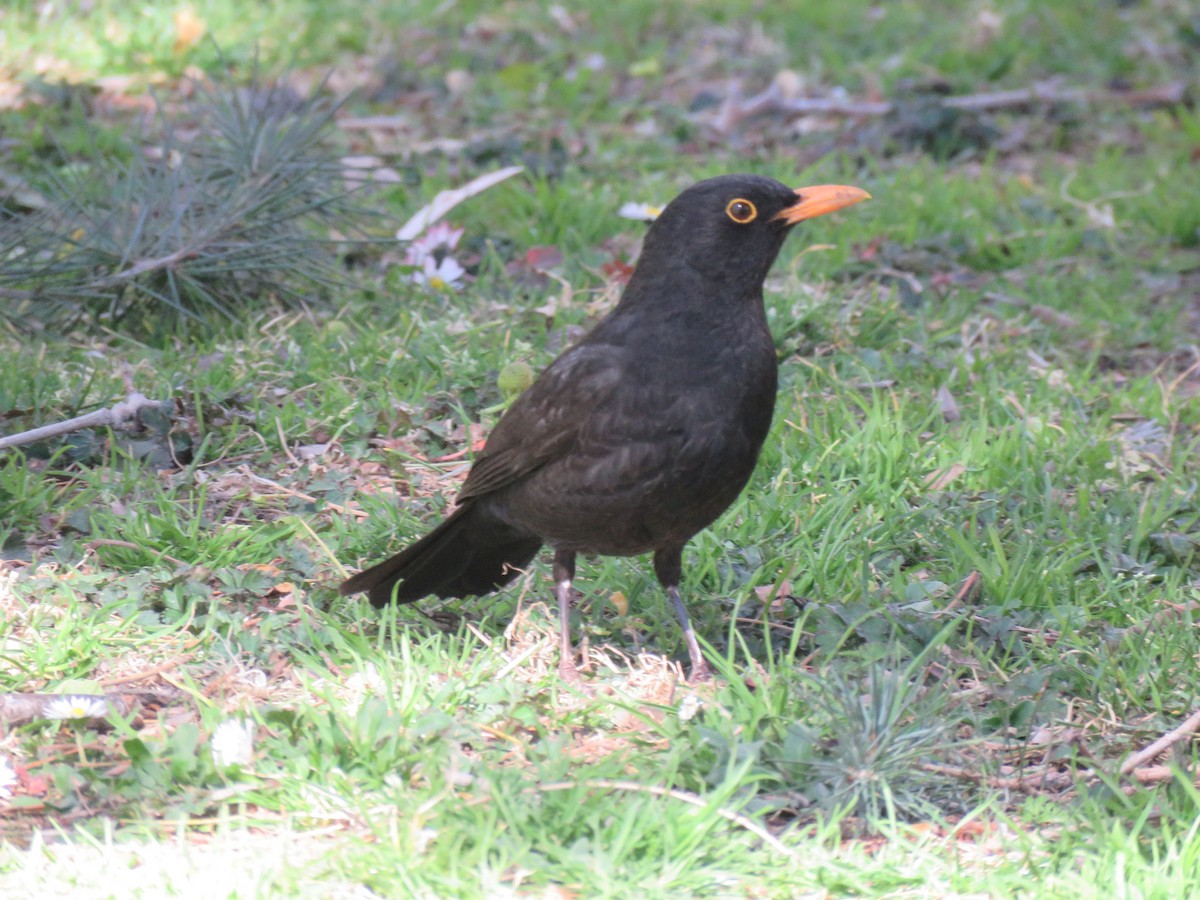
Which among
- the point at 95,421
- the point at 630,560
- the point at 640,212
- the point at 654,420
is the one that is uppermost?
the point at 640,212

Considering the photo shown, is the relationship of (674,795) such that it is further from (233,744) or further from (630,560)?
(630,560)

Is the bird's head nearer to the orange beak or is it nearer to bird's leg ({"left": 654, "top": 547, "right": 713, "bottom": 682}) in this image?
the orange beak

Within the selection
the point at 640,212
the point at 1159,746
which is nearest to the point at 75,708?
the point at 1159,746

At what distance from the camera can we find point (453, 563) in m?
4.14

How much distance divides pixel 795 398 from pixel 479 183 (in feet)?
7.21

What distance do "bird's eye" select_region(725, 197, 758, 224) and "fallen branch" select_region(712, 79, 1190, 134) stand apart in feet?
14.2

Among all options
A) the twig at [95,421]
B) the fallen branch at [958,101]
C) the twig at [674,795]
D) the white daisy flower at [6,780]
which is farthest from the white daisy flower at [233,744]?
the fallen branch at [958,101]

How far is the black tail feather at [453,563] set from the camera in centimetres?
402

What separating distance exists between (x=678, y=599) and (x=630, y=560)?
1.92ft

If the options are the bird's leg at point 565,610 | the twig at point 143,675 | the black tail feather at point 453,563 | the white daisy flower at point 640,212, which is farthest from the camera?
the white daisy flower at point 640,212

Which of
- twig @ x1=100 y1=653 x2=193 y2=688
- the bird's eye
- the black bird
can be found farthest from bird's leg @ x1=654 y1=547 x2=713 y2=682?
twig @ x1=100 y1=653 x2=193 y2=688

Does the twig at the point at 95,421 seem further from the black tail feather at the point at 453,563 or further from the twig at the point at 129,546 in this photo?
the black tail feather at the point at 453,563

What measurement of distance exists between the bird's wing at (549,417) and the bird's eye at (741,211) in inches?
18.4

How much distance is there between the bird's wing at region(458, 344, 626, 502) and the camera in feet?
12.3
